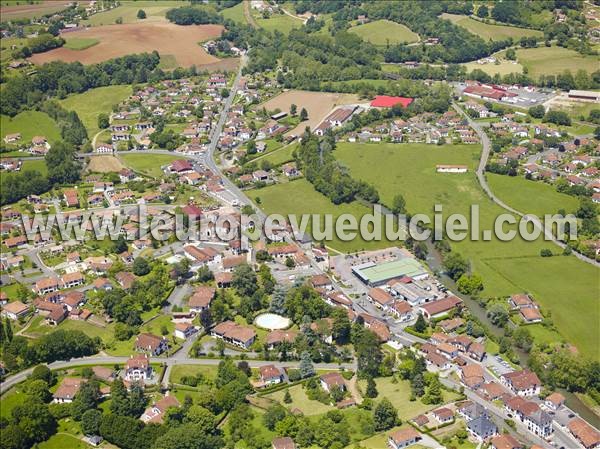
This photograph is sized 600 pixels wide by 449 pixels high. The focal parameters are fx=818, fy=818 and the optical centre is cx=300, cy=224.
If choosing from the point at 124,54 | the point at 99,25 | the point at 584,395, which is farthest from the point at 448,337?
the point at 99,25

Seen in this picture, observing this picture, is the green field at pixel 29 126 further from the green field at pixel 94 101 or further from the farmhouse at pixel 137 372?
the farmhouse at pixel 137 372

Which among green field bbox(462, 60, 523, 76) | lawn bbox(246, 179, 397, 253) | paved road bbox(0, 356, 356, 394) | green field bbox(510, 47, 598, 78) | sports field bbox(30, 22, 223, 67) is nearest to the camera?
paved road bbox(0, 356, 356, 394)

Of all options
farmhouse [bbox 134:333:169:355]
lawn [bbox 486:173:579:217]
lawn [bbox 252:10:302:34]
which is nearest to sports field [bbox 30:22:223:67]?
lawn [bbox 252:10:302:34]

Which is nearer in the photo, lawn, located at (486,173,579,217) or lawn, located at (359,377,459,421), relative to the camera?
lawn, located at (359,377,459,421)

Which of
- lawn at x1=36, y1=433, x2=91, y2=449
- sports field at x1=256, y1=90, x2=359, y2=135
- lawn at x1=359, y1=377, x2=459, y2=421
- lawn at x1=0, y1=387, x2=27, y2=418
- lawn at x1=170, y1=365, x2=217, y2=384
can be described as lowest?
lawn at x1=0, y1=387, x2=27, y2=418

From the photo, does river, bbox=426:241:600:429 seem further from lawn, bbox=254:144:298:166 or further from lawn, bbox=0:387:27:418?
lawn, bbox=0:387:27:418

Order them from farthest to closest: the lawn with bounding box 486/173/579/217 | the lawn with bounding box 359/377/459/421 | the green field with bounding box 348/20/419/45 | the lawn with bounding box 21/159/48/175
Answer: the green field with bounding box 348/20/419/45 < the lawn with bounding box 21/159/48/175 < the lawn with bounding box 486/173/579/217 < the lawn with bounding box 359/377/459/421

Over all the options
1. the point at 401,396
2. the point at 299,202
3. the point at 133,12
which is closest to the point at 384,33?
the point at 133,12
